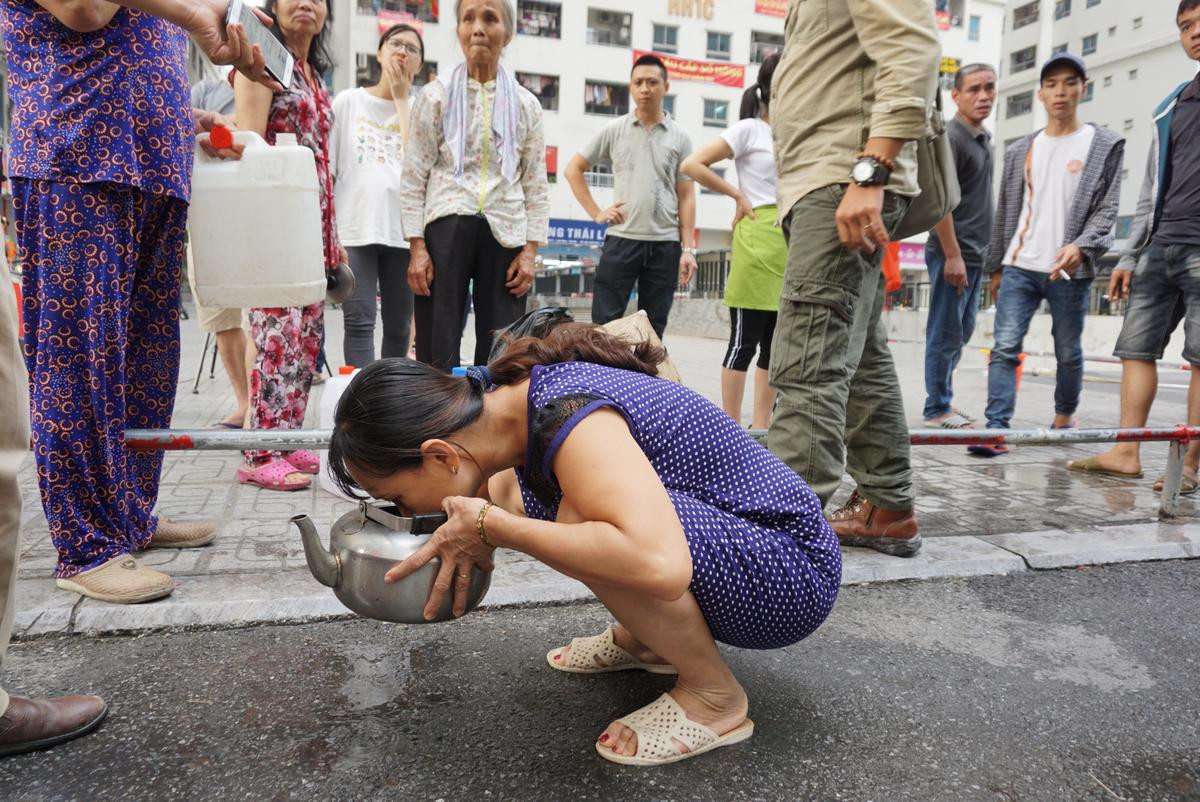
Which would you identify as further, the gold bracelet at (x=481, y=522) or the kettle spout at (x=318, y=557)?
the kettle spout at (x=318, y=557)

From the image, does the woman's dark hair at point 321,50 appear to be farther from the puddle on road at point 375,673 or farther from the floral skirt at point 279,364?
the puddle on road at point 375,673

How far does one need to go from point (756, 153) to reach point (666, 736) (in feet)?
10.9

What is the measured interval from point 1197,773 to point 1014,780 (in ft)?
1.11

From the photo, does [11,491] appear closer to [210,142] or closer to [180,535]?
[180,535]

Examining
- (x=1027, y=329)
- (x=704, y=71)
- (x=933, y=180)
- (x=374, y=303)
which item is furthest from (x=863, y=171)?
(x=704, y=71)

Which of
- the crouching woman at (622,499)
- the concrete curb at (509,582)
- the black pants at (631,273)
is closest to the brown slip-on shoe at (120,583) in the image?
the concrete curb at (509,582)

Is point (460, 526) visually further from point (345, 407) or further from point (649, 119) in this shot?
point (649, 119)

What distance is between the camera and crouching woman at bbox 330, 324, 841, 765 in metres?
1.30

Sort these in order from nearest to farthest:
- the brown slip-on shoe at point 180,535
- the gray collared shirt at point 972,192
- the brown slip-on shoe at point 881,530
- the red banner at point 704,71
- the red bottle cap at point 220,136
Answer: the red bottle cap at point 220,136, the brown slip-on shoe at point 180,535, the brown slip-on shoe at point 881,530, the gray collared shirt at point 972,192, the red banner at point 704,71

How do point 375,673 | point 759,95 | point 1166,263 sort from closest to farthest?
point 375,673 → point 1166,263 → point 759,95

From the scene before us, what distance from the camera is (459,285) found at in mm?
3320

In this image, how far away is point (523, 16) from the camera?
97.2 ft

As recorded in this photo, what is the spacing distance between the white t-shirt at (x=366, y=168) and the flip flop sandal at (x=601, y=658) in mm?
2668

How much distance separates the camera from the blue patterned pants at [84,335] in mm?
1962
